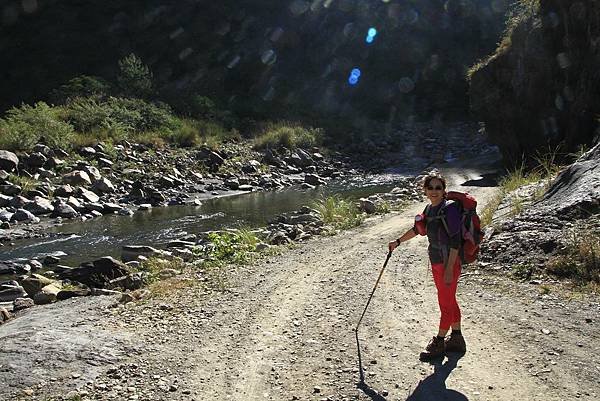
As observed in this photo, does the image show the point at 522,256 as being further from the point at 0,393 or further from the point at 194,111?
the point at 194,111

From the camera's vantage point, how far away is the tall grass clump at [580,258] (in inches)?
258

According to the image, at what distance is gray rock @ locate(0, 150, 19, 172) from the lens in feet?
60.3

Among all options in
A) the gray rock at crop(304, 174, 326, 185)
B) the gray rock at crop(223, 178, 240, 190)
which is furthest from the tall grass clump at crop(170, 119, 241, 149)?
the gray rock at crop(304, 174, 326, 185)

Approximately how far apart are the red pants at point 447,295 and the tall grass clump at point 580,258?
2.53 metres

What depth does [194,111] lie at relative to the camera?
32.7 metres

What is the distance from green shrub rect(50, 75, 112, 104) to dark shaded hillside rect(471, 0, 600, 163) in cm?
2022

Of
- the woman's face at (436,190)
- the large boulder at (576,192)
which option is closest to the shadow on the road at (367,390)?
the woman's face at (436,190)

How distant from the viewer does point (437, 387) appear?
14.5ft

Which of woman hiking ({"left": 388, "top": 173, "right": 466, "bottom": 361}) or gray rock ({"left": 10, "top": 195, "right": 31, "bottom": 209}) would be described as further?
gray rock ({"left": 10, "top": 195, "right": 31, "bottom": 209})

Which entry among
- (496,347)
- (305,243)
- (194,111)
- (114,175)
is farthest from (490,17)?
(496,347)

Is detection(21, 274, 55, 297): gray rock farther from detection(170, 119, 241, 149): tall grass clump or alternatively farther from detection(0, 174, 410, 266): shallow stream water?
detection(170, 119, 241, 149): tall grass clump

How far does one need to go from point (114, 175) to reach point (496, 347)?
18.3 meters

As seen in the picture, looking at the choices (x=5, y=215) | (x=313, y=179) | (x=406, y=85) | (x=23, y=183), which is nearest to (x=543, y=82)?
(x=313, y=179)

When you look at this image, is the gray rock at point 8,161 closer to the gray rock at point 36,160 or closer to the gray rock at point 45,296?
the gray rock at point 36,160
